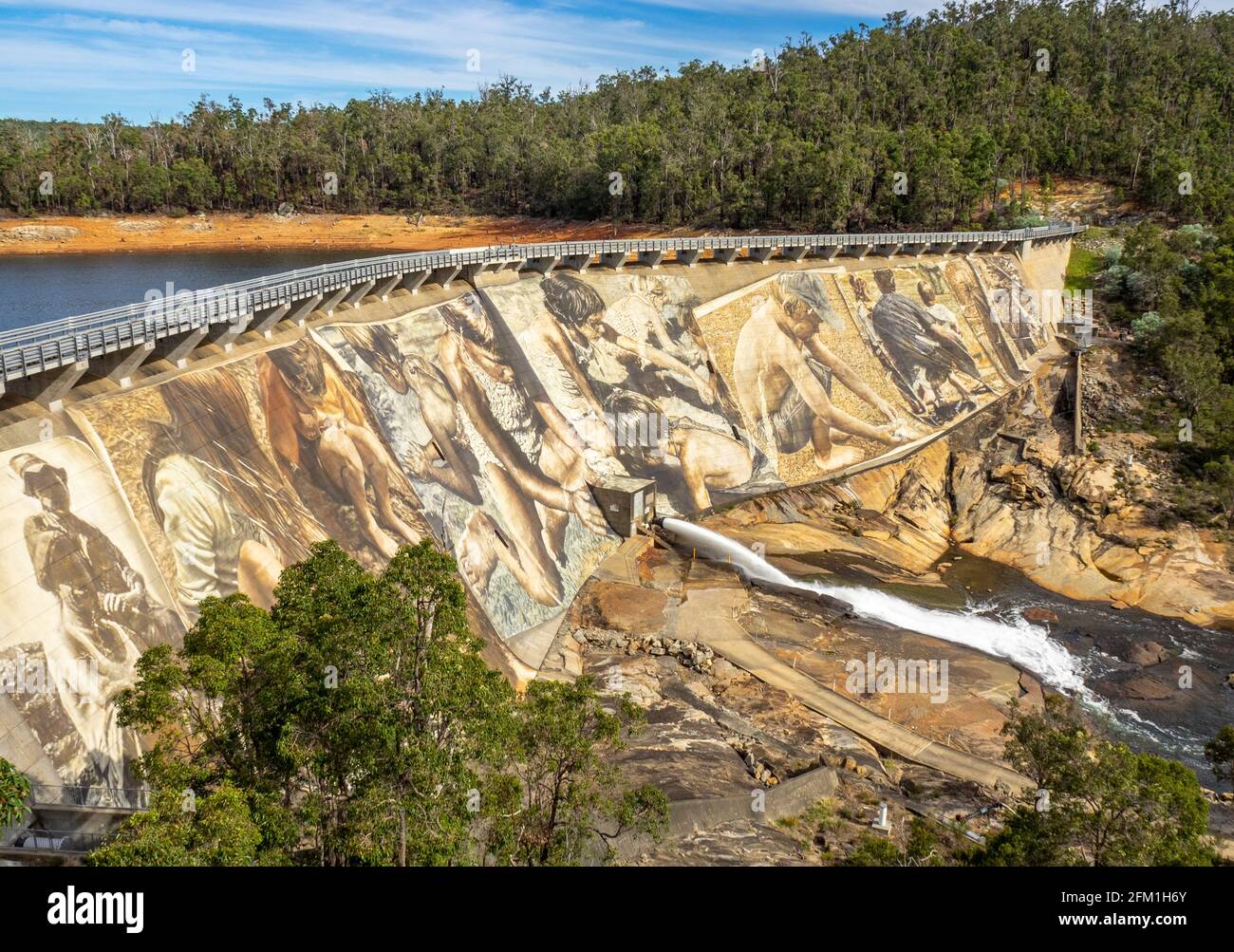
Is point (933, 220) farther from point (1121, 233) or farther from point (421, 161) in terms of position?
point (421, 161)

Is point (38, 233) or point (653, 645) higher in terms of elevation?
point (38, 233)

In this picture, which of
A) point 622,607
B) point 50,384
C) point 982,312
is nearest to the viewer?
point 50,384

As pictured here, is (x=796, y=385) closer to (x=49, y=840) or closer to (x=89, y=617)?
(x=89, y=617)

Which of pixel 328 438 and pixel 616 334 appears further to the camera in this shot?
pixel 616 334

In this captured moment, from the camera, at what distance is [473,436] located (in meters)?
47.8

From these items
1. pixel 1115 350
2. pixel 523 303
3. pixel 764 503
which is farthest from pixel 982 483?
pixel 523 303

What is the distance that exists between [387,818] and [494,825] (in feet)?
9.62

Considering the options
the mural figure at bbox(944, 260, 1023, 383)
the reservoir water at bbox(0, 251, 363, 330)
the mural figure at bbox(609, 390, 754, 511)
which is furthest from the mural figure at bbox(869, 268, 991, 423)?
the reservoir water at bbox(0, 251, 363, 330)

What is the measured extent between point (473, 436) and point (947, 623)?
2585 centimetres

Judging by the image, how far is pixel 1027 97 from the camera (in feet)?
436

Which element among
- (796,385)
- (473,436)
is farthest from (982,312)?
(473,436)

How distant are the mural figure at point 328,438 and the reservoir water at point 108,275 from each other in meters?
41.9

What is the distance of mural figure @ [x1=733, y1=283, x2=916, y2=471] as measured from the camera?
206 feet

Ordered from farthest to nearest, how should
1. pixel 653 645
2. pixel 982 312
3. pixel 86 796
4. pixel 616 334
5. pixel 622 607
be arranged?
pixel 982 312 → pixel 616 334 → pixel 622 607 → pixel 653 645 → pixel 86 796
